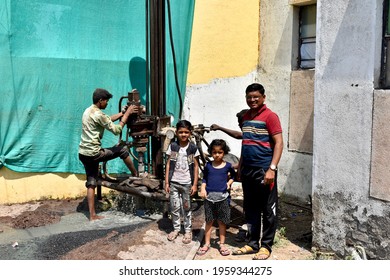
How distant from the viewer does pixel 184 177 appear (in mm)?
5602

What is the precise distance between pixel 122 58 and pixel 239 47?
214 centimetres

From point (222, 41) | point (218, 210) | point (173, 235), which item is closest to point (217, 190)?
point (218, 210)

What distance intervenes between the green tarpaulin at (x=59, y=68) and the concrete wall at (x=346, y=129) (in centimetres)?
333

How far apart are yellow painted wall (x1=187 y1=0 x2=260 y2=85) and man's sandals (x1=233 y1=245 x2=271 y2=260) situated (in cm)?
369

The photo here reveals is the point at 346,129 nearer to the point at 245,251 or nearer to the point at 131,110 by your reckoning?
the point at 245,251

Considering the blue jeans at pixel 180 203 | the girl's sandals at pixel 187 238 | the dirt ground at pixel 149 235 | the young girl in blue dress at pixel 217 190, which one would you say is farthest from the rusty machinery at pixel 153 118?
the young girl in blue dress at pixel 217 190

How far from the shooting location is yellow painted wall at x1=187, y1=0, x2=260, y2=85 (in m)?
8.00

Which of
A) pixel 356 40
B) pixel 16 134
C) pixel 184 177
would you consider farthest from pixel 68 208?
pixel 356 40

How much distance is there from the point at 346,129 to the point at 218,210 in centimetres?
167

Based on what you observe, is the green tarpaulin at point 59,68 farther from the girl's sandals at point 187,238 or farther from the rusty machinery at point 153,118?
the girl's sandals at point 187,238

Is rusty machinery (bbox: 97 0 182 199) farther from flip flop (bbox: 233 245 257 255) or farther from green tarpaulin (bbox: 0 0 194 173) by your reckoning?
flip flop (bbox: 233 245 257 255)

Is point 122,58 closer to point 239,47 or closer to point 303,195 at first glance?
point 239,47

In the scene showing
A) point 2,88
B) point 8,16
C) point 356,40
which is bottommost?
point 2,88

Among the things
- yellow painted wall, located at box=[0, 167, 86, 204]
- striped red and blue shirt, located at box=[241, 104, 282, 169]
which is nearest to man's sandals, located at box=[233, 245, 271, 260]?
striped red and blue shirt, located at box=[241, 104, 282, 169]
